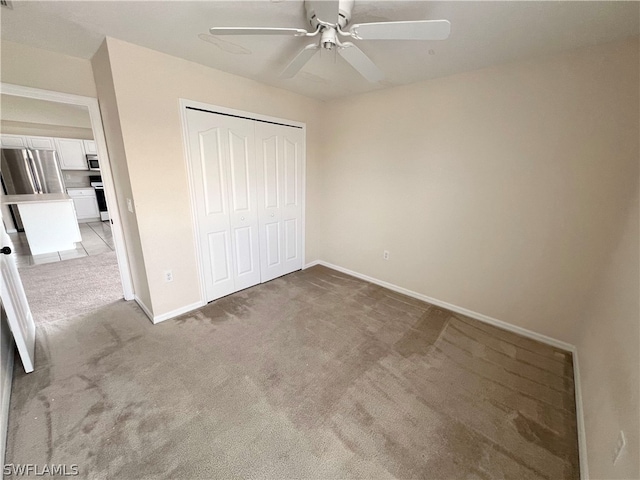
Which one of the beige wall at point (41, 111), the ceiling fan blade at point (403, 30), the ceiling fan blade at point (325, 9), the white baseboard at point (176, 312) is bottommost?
the white baseboard at point (176, 312)

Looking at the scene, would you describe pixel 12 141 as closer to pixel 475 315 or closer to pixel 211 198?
pixel 211 198

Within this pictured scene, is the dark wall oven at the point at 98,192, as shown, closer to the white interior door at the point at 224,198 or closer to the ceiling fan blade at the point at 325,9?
the white interior door at the point at 224,198

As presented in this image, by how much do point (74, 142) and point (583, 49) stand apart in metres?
8.70

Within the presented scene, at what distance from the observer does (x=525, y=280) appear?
226cm

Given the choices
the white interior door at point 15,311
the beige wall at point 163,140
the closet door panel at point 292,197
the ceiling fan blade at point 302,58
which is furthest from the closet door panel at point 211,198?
the white interior door at point 15,311

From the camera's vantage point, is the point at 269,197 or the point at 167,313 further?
the point at 269,197

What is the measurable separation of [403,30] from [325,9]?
0.39m

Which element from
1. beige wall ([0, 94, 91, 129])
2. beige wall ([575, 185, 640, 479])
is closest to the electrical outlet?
beige wall ([575, 185, 640, 479])

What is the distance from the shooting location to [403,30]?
1213 mm

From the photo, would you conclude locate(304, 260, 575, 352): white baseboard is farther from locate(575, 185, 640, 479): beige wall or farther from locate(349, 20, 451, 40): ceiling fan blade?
locate(349, 20, 451, 40): ceiling fan blade

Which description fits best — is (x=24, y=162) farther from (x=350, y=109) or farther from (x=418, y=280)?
(x=418, y=280)

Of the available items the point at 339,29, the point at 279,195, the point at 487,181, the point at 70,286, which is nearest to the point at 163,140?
the point at 279,195

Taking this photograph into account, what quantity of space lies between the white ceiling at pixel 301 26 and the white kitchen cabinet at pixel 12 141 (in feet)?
16.3

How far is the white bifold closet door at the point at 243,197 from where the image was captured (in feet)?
8.14
